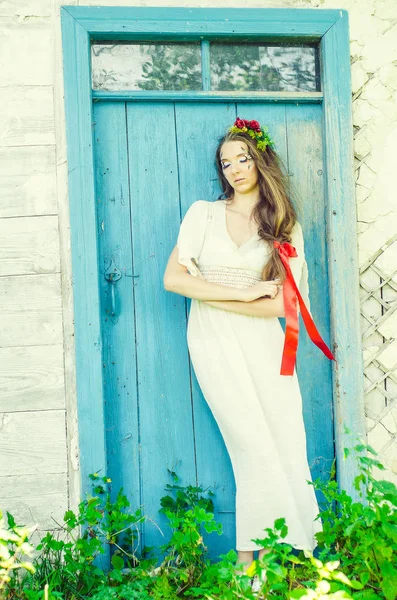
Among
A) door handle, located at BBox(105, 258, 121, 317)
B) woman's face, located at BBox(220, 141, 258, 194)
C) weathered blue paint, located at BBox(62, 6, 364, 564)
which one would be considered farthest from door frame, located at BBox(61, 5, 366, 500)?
woman's face, located at BBox(220, 141, 258, 194)

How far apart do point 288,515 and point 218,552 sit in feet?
1.74

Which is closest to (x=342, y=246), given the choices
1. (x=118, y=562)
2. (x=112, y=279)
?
(x=112, y=279)

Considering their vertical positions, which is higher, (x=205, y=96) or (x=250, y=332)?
(x=205, y=96)

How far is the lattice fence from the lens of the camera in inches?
132

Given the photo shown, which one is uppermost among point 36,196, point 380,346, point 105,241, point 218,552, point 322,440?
point 36,196

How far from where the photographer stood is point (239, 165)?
10.5ft

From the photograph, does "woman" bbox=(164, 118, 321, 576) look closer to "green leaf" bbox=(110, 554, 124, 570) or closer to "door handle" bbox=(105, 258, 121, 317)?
"door handle" bbox=(105, 258, 121, 317)

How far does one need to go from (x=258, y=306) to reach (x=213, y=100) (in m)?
1.08

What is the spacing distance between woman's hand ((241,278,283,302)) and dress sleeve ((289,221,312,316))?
145 mm

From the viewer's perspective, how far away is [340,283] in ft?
11.0

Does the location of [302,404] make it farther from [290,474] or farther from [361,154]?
[361,154]

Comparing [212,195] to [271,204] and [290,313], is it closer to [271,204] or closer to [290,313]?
[271,204]

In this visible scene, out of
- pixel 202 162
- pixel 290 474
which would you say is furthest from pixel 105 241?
pixel 290 474

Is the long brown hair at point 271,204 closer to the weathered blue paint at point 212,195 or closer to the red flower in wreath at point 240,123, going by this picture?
the red flower in wreath at point 240,123
